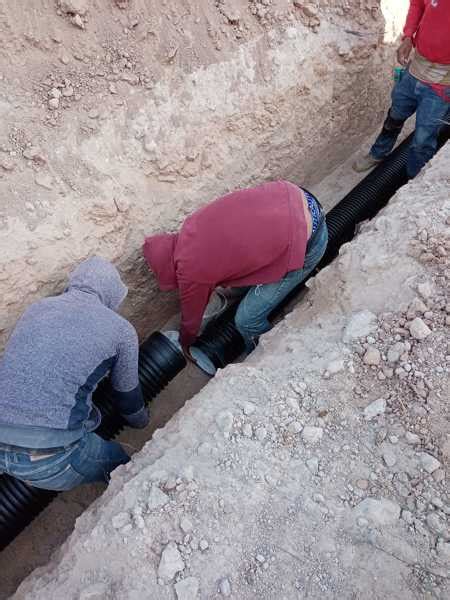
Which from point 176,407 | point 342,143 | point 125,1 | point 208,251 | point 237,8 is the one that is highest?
point 125,1

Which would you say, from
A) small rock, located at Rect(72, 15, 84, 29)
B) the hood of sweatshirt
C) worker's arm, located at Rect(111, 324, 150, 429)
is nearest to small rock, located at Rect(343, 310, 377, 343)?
worker's arm, located at Rect(111, 324, 150, 429)

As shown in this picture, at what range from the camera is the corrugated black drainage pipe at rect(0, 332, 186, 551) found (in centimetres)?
252

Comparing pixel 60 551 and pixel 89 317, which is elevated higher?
pixel 89 317

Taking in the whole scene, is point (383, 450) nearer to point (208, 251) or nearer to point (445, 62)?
point (208, 251)

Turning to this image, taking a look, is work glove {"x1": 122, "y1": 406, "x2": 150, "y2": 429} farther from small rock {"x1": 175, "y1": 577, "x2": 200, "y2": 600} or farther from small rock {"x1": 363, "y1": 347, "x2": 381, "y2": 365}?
small rock {"x1": 363, "y1": 347, "x2": 381, "y2": 365}

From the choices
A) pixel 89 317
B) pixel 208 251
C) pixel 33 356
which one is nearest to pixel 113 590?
pixel 33 356

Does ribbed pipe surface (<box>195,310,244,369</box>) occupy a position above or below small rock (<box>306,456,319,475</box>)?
below

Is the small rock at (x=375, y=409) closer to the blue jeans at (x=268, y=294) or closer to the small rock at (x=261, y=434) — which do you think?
the small rock at (x=261, y=434)

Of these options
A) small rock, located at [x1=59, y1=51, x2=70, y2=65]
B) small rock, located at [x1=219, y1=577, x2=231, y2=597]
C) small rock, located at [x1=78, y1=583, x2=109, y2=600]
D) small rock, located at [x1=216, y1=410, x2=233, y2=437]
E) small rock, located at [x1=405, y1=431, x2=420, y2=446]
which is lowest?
small rock, located at [x1=405, y1=431, x2=420, y2=446]

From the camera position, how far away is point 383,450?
203 centimetres

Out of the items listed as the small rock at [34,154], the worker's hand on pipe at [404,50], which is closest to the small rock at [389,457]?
the small rock at [34,154]

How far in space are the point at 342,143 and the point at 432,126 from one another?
1.02 m

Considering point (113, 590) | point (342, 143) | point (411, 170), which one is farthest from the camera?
point (342, 143)

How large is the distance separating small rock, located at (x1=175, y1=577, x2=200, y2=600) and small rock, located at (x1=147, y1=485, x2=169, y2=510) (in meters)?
0.30
